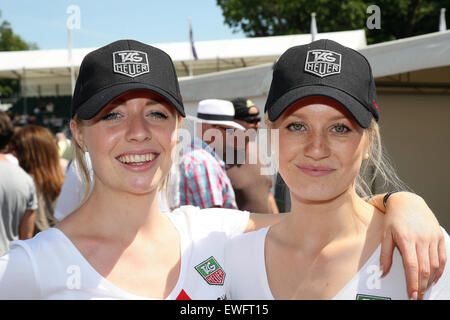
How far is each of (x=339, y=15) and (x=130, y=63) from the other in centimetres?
2300

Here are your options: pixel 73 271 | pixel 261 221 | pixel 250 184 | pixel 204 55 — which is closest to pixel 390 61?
pixel 250 184

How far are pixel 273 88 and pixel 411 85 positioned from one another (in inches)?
197

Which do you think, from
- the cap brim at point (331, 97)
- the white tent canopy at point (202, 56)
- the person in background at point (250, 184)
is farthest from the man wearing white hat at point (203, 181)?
the white tent canopy at point (202, 56)

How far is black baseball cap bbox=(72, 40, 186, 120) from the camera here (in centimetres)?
150

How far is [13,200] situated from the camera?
3.44 metres

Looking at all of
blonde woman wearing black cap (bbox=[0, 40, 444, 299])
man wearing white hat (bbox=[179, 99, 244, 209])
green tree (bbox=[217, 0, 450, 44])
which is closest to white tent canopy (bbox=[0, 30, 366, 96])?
green tree (bbox=[217, 0, 450, 44])

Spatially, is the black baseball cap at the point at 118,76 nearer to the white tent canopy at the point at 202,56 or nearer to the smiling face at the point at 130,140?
the smiling face at the point at 130,140

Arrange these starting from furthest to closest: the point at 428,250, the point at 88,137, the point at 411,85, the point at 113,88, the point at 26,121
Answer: the point at 26,121, the point at 411,85, the point at 88,137, the point at 113,88, the point at 428,250

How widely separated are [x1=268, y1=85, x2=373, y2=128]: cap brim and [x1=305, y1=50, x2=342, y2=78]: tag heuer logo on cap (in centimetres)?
6

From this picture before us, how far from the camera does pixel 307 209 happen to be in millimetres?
1573

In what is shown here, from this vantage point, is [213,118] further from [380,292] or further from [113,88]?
[380,292]

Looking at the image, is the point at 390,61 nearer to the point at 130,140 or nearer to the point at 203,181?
the point at 203,181

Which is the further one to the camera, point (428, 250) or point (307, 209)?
point (307, 209)
